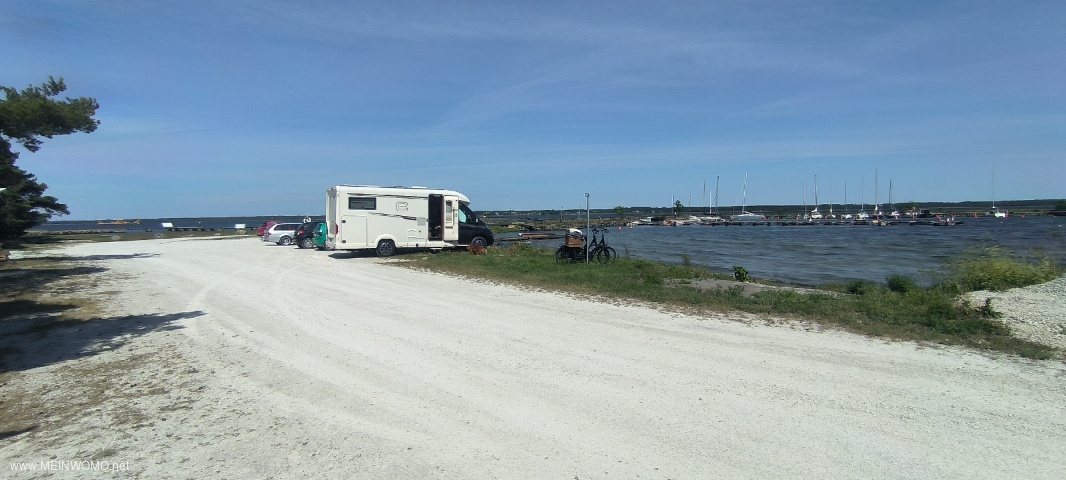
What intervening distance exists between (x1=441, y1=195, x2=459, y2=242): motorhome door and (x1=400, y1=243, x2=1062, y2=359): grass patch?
493cm

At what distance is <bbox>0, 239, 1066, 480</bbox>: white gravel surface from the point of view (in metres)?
4.08

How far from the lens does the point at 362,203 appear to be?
2120cm

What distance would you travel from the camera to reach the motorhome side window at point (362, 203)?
21.0 m

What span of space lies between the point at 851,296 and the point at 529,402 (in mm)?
8595

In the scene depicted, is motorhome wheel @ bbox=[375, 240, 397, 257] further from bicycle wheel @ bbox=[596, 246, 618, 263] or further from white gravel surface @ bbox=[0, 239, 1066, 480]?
white gravel surface @ bbox=[0, 239, 1066, 480]

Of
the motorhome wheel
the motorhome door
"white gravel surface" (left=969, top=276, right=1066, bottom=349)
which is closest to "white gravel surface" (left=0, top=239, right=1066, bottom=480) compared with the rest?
"white gravel surface" (left=969, top=276, right=1066, bottom=349)

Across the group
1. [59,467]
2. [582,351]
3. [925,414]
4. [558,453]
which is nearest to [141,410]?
[59,467]

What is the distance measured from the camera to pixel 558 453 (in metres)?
4.24

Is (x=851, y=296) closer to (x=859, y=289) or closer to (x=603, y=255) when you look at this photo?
(x=859, y=289)

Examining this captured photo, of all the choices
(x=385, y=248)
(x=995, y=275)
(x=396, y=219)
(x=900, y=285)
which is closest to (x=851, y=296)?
(x=900, y=285)

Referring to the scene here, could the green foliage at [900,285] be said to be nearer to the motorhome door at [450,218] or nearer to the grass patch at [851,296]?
the grass patch at [851,296]

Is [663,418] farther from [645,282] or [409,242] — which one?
[409,242]

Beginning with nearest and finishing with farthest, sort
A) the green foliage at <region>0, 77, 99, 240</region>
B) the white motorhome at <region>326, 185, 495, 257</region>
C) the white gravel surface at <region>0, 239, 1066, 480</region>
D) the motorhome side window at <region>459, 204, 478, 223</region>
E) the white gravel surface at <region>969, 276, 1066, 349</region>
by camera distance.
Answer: the white gravel surface at <region>0, 239, 1066, 480</region>, the white gravel surface at <region>969, 276, 1066, 349</region>, the green foliage at <region>0, 77, 99, 240</region>, the white motorhome at <region>326, 185, 495, 257</region>, the motorhome side window at <region>459, 204, 478, 223</region>

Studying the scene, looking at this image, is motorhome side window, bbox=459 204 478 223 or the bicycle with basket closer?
the bicycle with basket
